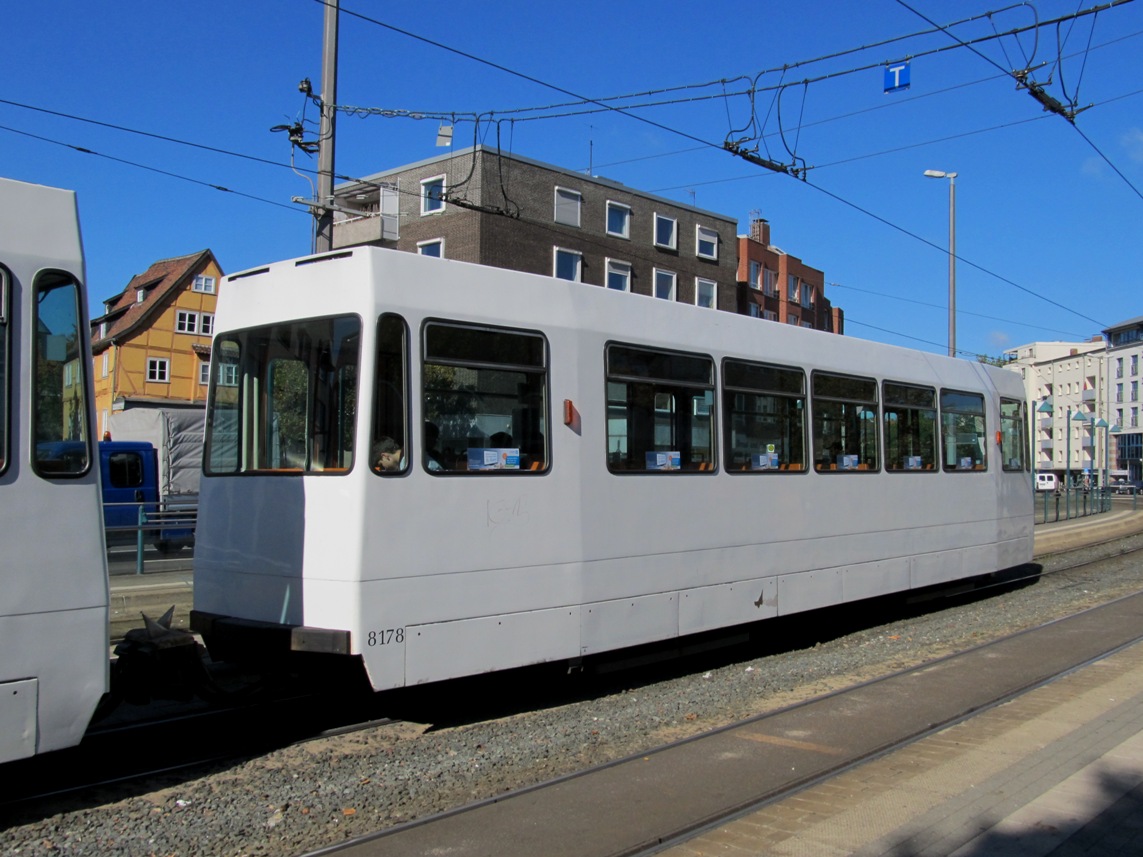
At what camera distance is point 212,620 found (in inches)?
A: 290

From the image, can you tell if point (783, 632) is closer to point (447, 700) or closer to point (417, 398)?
point (447, 700)

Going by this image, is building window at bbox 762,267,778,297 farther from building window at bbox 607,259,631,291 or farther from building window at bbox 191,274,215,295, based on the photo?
building window at bbox 191,274,215,295

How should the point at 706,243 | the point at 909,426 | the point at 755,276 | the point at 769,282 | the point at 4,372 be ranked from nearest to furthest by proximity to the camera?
the point at 4,372 < the point at 909,426 < the point at 706,243 < the point at 755,276 < the point at 769,282

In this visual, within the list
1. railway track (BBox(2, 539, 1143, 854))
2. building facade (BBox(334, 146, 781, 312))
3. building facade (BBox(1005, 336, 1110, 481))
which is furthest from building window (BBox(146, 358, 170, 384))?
building facade (BBox(1005, 336, 1110, 481))

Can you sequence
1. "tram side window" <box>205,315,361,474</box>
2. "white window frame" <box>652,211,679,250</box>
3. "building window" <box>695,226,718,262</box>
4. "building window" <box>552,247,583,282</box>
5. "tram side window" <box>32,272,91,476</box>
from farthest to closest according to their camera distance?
"building window" <box>695,226,718,262</box> < "white window frame" <box>652,211,679,250</box> < "building window" <box>552,247,583,282</box> < "tram side window" <box>205,315,361,474</box> < "tram side window" <box>32,272,91,476</box>

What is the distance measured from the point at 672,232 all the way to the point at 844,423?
3583 centimetres

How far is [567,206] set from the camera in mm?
40750

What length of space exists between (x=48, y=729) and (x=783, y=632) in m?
8.58

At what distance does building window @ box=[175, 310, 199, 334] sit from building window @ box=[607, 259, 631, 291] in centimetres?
2114

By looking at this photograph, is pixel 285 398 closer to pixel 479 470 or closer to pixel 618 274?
pixel 479 470

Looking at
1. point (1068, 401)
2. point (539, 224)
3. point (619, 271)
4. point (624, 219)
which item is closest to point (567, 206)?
point (539, 224)

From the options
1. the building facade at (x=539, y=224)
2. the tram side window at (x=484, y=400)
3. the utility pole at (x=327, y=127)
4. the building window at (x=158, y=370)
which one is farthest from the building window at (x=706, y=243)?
the tram side window at (x=484, y=400)

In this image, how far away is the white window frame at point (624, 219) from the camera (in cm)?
4269

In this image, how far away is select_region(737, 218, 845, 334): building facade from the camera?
54.2 m
